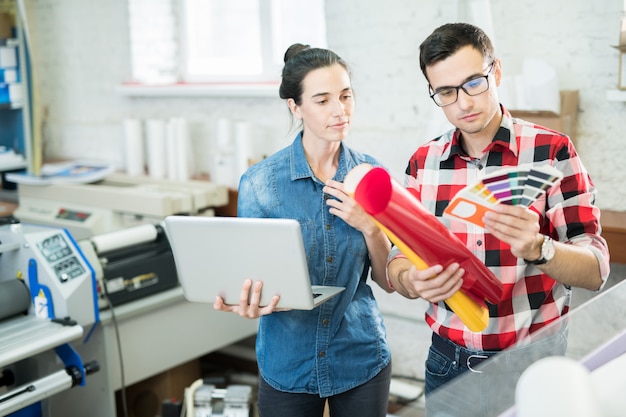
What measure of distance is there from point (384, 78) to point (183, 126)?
1177 mm

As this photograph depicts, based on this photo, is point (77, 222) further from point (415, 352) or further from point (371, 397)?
point (371, 397)

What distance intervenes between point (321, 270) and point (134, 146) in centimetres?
248

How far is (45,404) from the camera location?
8.09 ft

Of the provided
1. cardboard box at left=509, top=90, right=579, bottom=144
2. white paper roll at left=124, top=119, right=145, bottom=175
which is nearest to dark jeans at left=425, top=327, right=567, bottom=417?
cardboard box at left=509, top=90, right=579, bottom=144

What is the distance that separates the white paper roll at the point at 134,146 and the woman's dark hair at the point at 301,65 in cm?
231

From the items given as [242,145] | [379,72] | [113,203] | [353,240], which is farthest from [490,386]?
[113,203]

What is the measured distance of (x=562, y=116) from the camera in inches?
95.9

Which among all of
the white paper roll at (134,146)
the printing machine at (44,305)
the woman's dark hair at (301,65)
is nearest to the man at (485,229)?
the woman's dark hair at (301,65)

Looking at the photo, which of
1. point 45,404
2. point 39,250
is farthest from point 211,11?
point 45,404

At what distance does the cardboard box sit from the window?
1443mm

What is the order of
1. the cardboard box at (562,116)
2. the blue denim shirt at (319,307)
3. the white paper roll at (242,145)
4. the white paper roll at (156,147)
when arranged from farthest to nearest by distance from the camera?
the white paper roll at (156,147)
the white paper roll at (242,145)
the cardboard box at (562,116)
the blue denim shirt at (319,307)

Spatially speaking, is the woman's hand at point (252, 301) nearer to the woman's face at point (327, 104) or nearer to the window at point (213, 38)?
the woman's face at point (327, 104)

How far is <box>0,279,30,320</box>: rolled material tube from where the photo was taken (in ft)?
7.64

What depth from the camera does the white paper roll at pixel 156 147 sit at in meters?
3.84
